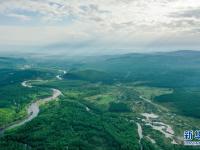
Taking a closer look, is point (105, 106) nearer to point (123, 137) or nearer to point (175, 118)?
point (175, 118)

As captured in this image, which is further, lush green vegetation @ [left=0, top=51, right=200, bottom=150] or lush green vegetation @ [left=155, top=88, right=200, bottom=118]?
lush green vegetation @ [left=155, top=88, right=200, bottom=118]

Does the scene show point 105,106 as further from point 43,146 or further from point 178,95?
point 43,146

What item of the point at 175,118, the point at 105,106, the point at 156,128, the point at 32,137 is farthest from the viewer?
the point at 105,106

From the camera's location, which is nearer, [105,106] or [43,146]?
[43,146]

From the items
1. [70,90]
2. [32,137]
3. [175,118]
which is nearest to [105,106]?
[175,118]

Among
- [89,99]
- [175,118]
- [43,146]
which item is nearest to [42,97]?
[89,99]

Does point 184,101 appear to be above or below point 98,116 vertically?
below

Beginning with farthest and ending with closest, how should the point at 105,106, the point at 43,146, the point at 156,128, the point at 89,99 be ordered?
the point at 89,99 → the point at 105,106 → the point at 156,128 → the point at 43,146

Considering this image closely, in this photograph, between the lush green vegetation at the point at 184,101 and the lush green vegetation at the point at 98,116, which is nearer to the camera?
the lush green vegetation at the point at 98,116

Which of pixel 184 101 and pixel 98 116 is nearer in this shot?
pixel 98 116
